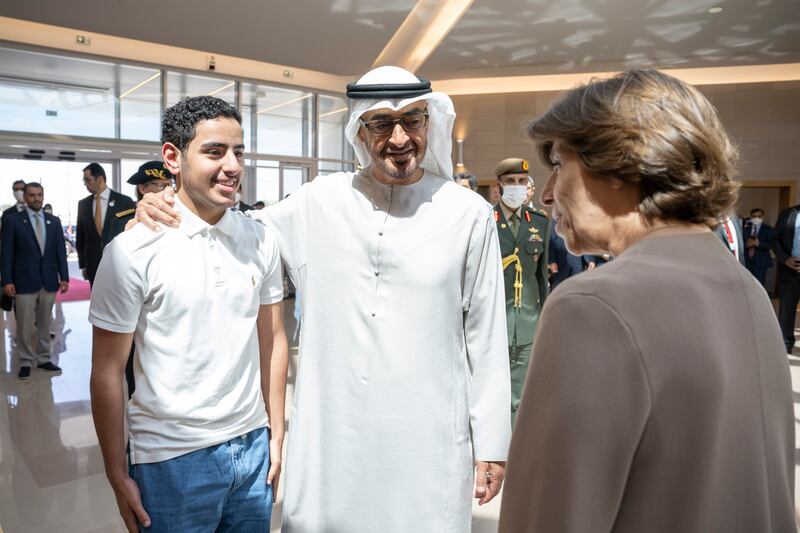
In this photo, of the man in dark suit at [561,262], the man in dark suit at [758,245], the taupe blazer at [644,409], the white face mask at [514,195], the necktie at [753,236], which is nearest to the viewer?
the taupe blazer at [644,409]

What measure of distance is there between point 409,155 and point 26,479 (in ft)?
10.8

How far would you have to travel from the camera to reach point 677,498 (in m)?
0.67

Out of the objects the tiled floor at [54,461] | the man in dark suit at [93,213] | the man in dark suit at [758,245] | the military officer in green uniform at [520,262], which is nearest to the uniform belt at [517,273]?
the military officer in green uniform at [520,262]

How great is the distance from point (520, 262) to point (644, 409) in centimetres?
363

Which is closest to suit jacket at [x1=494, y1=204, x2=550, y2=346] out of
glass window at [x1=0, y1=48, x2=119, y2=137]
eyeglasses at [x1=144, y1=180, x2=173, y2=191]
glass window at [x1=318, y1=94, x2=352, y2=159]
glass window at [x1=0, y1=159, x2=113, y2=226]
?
eyeglasses at [x1=144, y1=180, x2=173, y2=191]

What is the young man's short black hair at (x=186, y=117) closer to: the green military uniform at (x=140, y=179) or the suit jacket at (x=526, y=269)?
the green military uniform at (x=140, y=179)

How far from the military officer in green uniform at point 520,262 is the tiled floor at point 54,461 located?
1.12m

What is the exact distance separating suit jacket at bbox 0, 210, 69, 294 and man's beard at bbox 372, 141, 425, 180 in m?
5.53

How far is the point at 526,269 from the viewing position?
424 cm

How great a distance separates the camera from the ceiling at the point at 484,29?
25.6ft

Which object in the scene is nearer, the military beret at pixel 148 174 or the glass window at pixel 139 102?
the military beret at pixel 148 174

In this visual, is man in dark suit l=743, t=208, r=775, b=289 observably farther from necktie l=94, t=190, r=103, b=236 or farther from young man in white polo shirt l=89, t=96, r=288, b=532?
young man in white polo shirt l=89, t=96, r=288, b=532

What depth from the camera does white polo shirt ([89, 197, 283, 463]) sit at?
1.43 m

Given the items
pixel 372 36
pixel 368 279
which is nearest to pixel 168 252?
pixel 368 279
